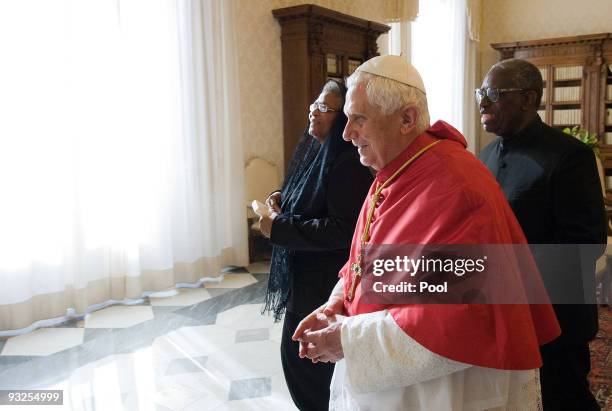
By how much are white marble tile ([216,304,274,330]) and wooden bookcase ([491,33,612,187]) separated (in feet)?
19.8

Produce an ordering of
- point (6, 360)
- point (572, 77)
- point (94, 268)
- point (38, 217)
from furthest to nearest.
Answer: point (572, 77) < point (94, 268) < point (38, 217) < point (6, 360)

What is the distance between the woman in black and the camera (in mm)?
1883

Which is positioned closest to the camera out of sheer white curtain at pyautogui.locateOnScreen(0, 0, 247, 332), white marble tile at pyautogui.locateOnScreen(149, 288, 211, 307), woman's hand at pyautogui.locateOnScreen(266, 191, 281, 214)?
woman's hand at pyautogui.locateOnScreen(266, 191, 281, 214)

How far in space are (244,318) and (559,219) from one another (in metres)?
2.57

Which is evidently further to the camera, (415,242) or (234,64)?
(234,64)

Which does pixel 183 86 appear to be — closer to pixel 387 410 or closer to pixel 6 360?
pixel 6 360

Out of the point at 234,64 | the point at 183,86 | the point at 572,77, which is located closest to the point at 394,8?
the point at 572,77

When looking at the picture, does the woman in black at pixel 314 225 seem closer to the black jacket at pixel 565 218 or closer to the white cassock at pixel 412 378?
the black jacket at pixel 565 218

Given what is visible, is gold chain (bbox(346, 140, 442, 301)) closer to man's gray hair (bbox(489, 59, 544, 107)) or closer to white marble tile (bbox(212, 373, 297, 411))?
man's gray hair (bbox(489, 59, 544, 107))

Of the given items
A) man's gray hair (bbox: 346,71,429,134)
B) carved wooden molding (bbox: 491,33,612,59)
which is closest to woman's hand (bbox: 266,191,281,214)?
man's gray hair (bbox: 346,71,429,134)

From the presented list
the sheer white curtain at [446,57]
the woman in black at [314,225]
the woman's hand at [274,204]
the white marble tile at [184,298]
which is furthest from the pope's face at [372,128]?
the sheer white curtain at [446,57]

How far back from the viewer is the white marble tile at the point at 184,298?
13.4ft

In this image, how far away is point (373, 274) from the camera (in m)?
1.26

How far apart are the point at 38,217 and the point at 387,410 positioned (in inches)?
124
